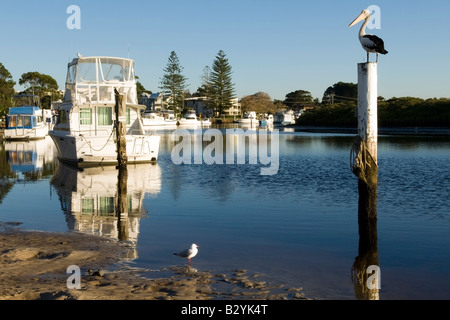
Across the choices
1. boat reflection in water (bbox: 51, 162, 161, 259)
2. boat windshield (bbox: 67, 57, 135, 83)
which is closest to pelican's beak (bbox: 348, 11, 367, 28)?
boat reflection in water (bbox: 51, 162, 161, 259)

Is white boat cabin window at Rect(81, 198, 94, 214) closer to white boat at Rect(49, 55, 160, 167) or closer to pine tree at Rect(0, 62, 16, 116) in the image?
white boat at Rect(49, 55, 160, 167)

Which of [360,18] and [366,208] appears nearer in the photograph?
[366,208]

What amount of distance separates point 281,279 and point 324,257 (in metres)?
1.95

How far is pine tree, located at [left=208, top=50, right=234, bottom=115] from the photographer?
450ft

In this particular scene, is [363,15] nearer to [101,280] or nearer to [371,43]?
[371,43]

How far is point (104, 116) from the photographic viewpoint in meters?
29.8

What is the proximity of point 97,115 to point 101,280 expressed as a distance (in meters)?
22.5

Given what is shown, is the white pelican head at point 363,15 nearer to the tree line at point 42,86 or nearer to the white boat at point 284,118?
the tree line at point 42,86

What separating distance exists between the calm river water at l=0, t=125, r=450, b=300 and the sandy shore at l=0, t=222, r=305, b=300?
50 cm

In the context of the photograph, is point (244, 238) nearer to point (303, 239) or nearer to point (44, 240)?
point (303, 239)

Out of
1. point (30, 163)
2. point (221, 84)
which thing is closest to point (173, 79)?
point (221, 84)

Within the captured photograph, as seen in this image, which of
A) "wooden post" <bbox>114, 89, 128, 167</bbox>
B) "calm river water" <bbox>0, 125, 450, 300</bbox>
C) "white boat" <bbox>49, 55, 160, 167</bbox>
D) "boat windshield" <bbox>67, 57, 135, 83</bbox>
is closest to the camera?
"calm river water" <bbox>0, 125, 450, 300</bbox>

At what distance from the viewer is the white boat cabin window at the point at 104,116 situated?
1168 inches

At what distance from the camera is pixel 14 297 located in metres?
7.28
